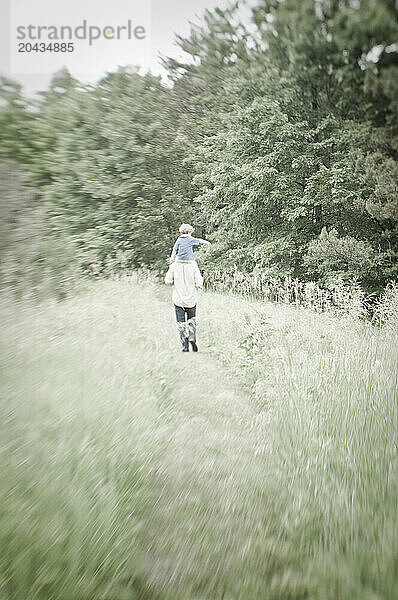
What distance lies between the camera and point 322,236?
9.98 ft

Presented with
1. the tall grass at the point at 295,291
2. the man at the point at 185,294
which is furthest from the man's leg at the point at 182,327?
the tall grass at the point at 295,291

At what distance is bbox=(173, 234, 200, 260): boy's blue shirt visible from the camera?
379 cm

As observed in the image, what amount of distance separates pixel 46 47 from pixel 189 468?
277 cm

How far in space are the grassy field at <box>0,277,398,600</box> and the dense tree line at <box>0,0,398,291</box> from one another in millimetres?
538

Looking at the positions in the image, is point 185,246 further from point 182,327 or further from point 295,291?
point 295,291

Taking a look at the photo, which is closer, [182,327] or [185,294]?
[185,294]

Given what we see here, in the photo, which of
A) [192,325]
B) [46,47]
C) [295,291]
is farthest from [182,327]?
[46,47]

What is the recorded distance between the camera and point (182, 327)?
430cm

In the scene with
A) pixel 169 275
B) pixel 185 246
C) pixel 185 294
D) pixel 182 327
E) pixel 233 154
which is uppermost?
pixel 233 154

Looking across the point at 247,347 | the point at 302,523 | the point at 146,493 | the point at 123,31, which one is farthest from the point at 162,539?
the point at 123,31

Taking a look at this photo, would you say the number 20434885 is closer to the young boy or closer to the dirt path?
the young boy

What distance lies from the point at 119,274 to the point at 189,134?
1372 mm

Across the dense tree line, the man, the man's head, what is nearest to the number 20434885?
the dense tree line

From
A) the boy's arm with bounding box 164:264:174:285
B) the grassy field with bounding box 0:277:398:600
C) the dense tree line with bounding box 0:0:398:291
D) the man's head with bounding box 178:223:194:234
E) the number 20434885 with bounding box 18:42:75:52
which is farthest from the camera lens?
the boy's arm with bounding box 164:264:174:285
